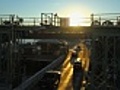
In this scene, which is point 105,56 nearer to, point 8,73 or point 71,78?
point 71,78

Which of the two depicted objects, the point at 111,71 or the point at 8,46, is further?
the point at 8,46

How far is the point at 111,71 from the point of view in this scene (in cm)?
4381

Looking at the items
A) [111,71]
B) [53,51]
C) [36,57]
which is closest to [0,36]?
[111,71]

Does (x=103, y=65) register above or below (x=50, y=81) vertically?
above

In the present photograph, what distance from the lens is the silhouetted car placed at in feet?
127

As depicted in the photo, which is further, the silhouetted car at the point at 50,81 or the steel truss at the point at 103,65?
the steel truss at the point at 103,65

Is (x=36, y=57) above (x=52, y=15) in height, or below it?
below

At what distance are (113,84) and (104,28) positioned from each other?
7973 mm

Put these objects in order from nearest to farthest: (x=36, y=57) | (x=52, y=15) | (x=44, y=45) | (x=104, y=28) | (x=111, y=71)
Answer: (x=104, y=28) → (x=111, y=71) → (x=52, y=15) → (x=36, y=57) → (x=44, y=45)

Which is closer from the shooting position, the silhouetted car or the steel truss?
the silhouetted car

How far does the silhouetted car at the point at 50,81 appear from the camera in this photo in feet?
127

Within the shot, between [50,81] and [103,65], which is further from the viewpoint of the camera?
[103,65]

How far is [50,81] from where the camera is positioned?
128 feet

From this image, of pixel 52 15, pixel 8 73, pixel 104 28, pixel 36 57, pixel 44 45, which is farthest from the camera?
pixel 44 45
